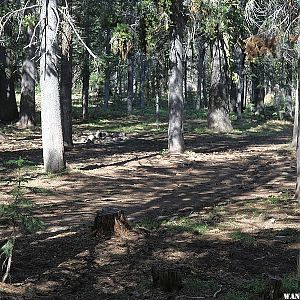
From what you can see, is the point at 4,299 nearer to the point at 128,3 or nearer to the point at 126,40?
the point at 126,40

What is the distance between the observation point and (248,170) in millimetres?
14766

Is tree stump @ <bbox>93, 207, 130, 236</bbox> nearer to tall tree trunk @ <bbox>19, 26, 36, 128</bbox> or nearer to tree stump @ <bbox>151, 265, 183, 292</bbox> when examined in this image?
tree stump @ <bbox>151, 265, 183, 292</bbox>

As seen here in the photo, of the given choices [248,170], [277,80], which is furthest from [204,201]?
[277,80]

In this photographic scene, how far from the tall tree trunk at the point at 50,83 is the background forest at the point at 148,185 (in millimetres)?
27

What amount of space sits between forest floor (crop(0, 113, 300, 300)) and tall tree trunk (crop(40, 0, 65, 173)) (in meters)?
0.90

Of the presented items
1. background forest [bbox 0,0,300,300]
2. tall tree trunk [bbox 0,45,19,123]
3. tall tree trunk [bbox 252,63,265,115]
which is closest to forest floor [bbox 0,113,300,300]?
background forest [bbox 0,0,300,300]

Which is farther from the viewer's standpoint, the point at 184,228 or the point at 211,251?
the point at 184,228

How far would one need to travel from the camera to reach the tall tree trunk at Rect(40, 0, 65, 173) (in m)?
12.6

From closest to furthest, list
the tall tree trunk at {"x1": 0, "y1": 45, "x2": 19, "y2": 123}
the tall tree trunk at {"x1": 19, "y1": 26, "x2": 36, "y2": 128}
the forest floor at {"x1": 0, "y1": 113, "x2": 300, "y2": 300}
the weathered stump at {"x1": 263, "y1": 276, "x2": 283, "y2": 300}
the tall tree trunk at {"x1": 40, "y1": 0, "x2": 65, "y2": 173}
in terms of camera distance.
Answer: the weathered stump at {"x1": 263, "y1": 276, "x2": 283, "y2": 300} → the forest floor at {"x1": 0, "y1": 113, "x2": 300, "y2": 300} → the tall tree trunk at {"x1": 40, "y1": 0, "x2": 65, "y2": 173} → the tall tree trunk at {"x1": 19, "y1": 26, "x2": 36, "y2": 128} → the tall tree trunk at {"x1": 0, "y1": 45, "x2": 19, "y2": 123}

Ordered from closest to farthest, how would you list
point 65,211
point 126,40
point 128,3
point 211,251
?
point 211,251 < point 65,211 < point 126,40 < point 128,3

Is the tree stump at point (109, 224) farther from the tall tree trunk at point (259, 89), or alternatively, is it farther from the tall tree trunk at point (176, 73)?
the tall tree trunk at point (259, 89)

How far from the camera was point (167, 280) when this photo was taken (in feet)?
17.9

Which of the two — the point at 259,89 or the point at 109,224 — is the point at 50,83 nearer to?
the point at 109,224

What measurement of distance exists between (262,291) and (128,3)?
15803mm
